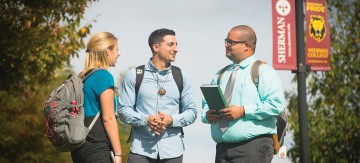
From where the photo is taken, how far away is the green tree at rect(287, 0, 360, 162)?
19.5m

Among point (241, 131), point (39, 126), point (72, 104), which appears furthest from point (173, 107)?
point (39, 126)

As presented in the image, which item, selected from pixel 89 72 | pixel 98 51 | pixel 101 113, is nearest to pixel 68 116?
pixel 101 113

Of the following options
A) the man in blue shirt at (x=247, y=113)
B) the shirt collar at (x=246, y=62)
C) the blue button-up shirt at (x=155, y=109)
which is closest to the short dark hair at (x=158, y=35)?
the blue button-up shirt at (x=155, y=109)

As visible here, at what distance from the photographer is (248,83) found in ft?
23.0

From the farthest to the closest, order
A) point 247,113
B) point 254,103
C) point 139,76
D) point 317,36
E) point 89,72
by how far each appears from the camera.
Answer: point 317,36 < point 139,76 < point 254,103 < point 247,113 < point 89,72

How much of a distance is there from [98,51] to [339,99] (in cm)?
1464

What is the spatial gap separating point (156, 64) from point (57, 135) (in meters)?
1.79

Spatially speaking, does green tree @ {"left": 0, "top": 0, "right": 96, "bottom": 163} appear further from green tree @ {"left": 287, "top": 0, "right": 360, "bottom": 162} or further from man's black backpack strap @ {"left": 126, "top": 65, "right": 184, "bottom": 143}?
man's black backpack strap @ {"left": 126, "top": 65, "right": 184, "bottom": 143}

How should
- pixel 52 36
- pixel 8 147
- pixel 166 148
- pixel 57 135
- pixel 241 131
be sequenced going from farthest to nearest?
1. pixel 8 147
2. pixel 52 36
3. pixel 166 148
4. pixel 241 131
5. pixel 57 135

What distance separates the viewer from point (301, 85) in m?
7.60

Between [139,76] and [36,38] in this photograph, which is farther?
[36,38]

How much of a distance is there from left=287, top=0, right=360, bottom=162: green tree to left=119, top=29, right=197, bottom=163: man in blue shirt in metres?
12.4

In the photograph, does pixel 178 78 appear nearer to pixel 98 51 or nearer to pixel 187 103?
pixel 187 103

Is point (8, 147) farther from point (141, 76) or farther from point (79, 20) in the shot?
point (141, 76)
